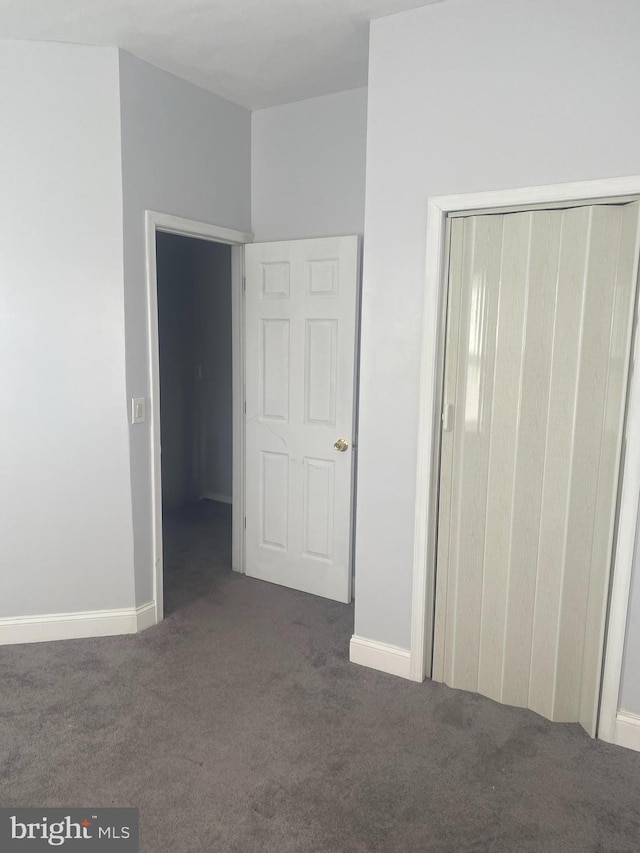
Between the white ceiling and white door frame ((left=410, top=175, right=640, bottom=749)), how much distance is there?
855 millimetres

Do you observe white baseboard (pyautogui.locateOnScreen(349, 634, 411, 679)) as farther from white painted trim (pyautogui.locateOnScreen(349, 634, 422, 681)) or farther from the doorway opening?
the doorway opening

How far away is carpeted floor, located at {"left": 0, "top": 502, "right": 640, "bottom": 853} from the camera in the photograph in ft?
6.38

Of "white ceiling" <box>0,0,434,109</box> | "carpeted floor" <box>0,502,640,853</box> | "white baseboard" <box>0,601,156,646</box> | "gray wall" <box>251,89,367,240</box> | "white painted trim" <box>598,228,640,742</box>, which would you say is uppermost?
"white ceiling" <box>0,0,434,109</box>

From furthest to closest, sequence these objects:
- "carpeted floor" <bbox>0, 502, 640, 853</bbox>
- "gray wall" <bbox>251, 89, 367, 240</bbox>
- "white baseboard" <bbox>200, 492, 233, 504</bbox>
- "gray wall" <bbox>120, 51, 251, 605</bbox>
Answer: "white baseboard" <bbox>200, 492, 233, 504</bbox> < "gray wall" <bbox>251, 89, 367, 240</bbox> < "gray wall" <bbox>120, 51, 251, 605</bbox> < "carpeted floor" <bbox>0, 502, 640, 853</bbox>

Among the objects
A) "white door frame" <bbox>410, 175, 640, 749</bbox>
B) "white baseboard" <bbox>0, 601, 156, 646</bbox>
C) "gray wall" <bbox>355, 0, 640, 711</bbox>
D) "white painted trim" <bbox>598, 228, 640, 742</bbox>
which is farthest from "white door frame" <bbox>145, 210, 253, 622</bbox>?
"white painted trim" <bbox>598, 228, 640, 742</bbox>

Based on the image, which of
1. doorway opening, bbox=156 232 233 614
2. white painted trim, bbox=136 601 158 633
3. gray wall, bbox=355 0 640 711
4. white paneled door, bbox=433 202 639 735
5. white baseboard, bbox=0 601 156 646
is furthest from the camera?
doorway opening, bbox=156 232 233 614

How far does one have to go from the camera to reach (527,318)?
2389 millimetres

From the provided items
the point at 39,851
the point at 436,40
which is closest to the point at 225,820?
the point at 39,851

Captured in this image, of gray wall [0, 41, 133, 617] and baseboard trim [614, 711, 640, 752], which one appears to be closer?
baseboard trim [614, 711, 640, 752]

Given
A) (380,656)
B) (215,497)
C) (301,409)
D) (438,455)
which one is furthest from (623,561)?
(215,497)

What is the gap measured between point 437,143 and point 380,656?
7.14ft

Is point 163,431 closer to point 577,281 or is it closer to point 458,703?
point 458,703

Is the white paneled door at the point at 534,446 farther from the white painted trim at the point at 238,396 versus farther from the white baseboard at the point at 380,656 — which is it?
the white painted trim at the point at 238,396

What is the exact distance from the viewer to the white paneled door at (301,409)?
3385mm
